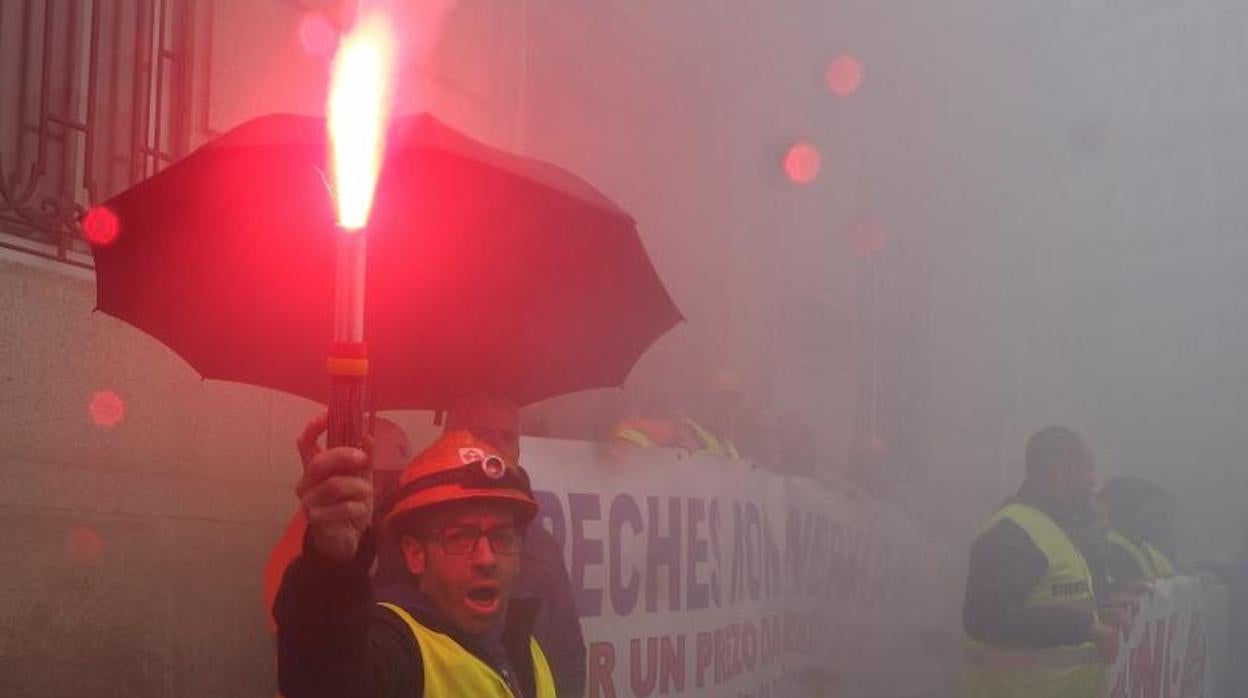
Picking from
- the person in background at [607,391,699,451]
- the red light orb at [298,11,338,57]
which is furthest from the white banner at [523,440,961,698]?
the red light orb at [298,11,338,57]

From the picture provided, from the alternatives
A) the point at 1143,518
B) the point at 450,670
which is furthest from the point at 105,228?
the point at 1143,518

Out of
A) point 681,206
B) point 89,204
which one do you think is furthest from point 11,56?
point 681,206

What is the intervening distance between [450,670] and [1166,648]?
6.76 metres

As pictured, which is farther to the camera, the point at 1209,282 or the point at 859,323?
the point at 1209,282

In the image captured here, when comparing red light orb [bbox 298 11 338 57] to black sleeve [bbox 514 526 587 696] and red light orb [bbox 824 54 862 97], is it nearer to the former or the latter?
black sleeve [bbox 514 526 587 696]

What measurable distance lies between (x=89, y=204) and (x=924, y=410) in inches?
503

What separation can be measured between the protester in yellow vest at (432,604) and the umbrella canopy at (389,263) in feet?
3.33

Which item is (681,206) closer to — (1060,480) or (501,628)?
(1060,480)

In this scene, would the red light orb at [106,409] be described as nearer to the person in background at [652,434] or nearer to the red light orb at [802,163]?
the person in background at [652,434]

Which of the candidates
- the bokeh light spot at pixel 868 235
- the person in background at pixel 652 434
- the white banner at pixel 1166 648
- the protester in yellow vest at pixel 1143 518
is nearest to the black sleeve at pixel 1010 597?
the white banner at pixel 1166 648

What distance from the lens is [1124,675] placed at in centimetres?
732

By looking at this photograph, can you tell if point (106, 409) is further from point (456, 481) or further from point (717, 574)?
point (456, 481)

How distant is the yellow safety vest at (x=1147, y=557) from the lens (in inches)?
358

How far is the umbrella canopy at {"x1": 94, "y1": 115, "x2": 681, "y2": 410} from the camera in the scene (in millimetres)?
3975
